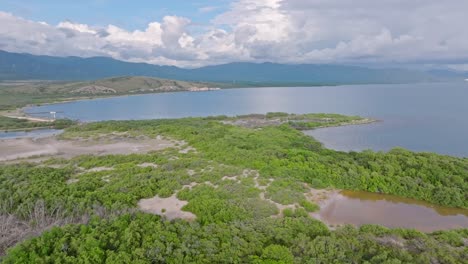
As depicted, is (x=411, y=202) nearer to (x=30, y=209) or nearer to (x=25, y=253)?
(x=25, y=253)

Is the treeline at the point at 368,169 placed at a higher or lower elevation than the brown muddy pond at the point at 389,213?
higher

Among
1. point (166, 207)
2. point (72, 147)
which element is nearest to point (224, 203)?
point (166, 207)

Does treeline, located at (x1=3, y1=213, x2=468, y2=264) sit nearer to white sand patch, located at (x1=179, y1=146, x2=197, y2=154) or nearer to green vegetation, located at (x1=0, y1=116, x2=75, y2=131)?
white sand patch, located at (x1=179, y1=146, x2=197, y2=154)

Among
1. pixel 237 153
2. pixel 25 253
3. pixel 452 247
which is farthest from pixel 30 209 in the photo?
pixel 452 247

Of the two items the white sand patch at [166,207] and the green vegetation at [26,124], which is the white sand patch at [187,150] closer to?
the white sand patch at [166,207]

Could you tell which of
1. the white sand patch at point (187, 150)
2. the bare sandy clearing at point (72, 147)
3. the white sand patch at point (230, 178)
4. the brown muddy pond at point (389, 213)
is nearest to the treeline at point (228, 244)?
the brown muddy pond at point (389, 213)

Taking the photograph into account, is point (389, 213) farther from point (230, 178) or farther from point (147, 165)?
point (147, 165)

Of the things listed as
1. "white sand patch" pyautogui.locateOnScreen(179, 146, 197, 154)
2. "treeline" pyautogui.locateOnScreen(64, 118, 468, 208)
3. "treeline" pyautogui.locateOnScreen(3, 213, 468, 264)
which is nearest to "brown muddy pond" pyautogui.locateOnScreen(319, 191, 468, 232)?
"treeline" pyautogui.locateOnScreen(64, 118, 468, 208)
